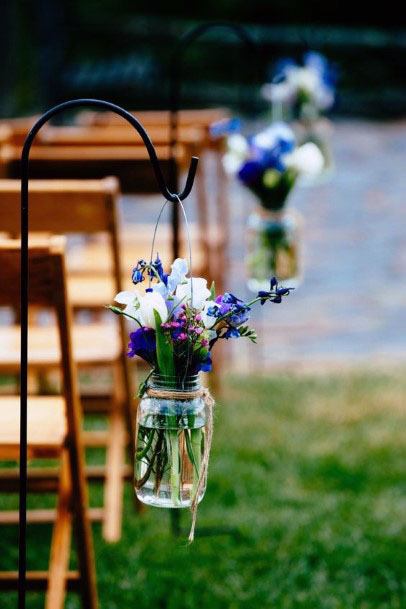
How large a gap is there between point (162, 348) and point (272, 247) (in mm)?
1803

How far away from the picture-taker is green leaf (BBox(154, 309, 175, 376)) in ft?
5.95

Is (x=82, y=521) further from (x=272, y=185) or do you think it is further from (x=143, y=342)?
(x=272, y=185)

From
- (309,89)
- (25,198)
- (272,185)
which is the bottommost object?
(25,198)

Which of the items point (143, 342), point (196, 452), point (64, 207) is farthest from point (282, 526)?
point (143, 342)

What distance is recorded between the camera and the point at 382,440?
4188 mm

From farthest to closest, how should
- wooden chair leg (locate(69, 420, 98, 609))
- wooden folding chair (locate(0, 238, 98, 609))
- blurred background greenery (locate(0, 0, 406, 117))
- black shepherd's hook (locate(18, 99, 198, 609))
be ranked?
1. blurred background greenery (locate(0, 0, 406, 117))
2. wooden chair leg (locate(69, 420, 98, 609))
3. wooden folding chair (locate(0, 238, 98, 609))
4. black shepherd's hook (locate(18, 99, 198, 609))

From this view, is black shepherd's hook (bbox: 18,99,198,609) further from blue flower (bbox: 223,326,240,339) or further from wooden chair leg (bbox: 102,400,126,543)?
wooden chair leg (bbox: 102,400,126,543)

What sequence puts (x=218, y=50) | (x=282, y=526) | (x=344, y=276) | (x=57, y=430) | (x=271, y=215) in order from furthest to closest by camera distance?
(x=218, y=50) < (x=344, y=276) < (x=271, y=215) < (x=282, y=526) < (x=57, y=430)

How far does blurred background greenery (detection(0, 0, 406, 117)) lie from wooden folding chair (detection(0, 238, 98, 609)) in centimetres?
1124

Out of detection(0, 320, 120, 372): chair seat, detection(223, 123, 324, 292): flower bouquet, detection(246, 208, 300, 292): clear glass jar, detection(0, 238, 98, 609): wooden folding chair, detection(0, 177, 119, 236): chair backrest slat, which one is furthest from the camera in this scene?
detection(246, 208, 300, 292): clear glass jar

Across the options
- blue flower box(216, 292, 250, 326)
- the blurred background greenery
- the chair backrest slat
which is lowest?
blue flower box(216, 292, 250, 326)

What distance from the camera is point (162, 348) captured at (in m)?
1.82

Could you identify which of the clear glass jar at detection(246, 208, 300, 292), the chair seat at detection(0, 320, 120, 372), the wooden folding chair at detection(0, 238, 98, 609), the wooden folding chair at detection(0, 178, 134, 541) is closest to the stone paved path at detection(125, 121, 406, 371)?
the wooden folding chair at detection(0, 178, 134, 541)

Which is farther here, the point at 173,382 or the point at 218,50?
the point at 218,50
